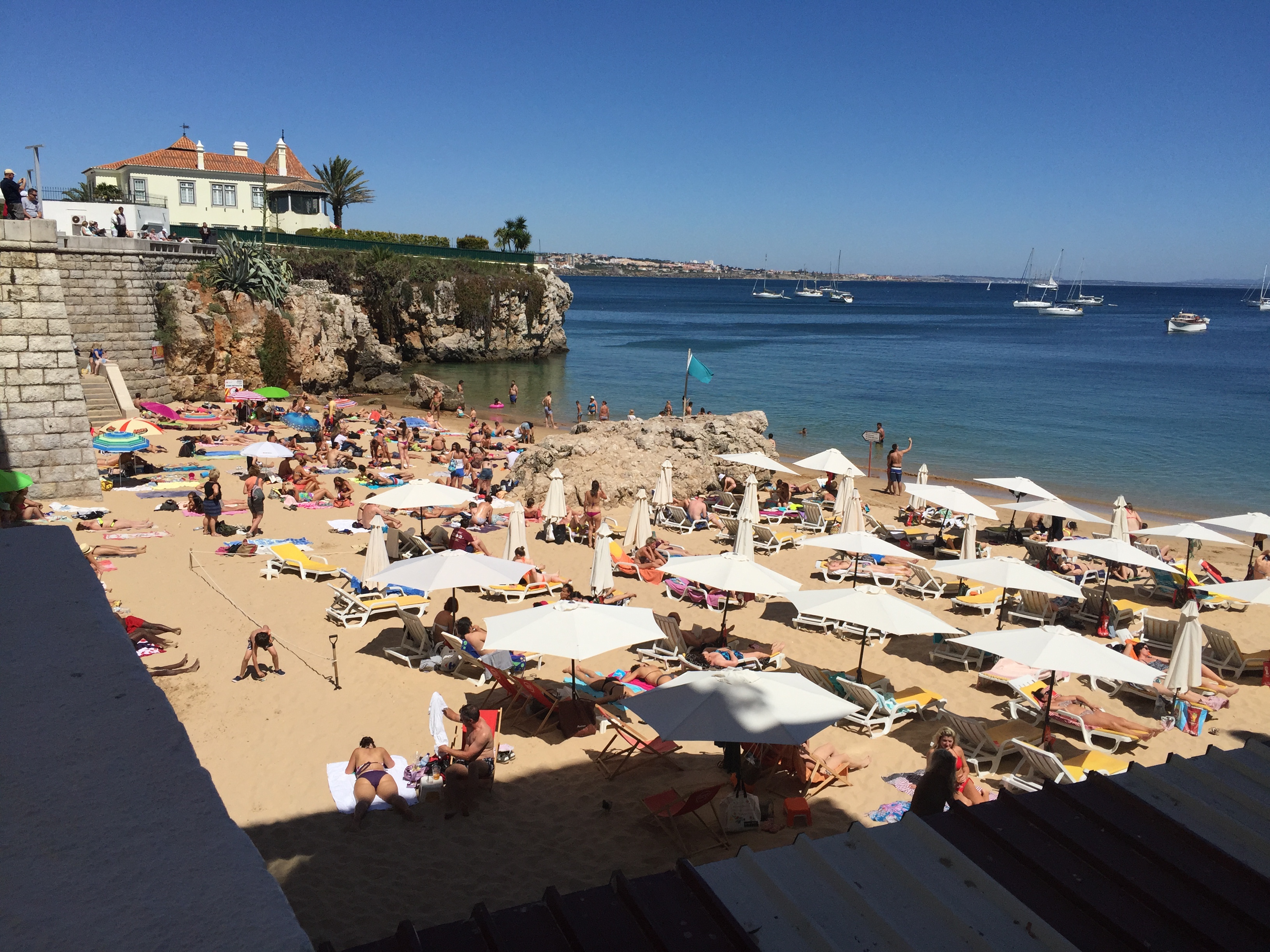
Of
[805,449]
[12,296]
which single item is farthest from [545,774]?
[805,449]

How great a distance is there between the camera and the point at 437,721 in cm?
798

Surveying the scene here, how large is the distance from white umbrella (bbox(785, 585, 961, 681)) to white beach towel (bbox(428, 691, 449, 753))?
3954 mm

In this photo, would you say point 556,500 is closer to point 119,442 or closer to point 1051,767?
point 119,442

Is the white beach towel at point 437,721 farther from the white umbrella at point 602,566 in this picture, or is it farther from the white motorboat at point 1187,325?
the white motorboat at point 1187,325

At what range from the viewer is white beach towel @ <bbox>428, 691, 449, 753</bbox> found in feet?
26.0

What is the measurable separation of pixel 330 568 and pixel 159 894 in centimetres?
1144

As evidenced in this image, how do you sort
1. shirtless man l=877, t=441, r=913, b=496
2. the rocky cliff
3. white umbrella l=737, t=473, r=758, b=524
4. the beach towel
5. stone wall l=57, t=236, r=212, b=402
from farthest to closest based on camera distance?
1. stone wall l=57, t=236, r=212, b=402
2. shirtless man l=877, t=441, r=913, b=496
3. the rocky cliff
4. white umbrella l=737, t=473, r=758, b=524
5. the beach towel

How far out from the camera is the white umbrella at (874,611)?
29.3 ft

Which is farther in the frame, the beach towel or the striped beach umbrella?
the striped beach umbrella

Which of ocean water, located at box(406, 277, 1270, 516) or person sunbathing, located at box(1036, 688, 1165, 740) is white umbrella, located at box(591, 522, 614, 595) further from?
ocean water, located at box(406, 277, 1270, 516)

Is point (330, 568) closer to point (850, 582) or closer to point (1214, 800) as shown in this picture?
point (850, 582)

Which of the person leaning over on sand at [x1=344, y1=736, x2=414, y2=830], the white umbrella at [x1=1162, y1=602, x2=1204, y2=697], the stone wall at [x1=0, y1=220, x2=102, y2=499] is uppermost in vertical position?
the stone wall at [x1=0, y1=220, x2=102, y2=499]

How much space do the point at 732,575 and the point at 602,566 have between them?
205 centimetres

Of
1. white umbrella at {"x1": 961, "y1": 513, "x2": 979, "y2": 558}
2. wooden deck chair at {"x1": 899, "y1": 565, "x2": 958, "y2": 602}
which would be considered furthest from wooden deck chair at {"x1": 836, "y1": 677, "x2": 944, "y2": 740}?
white umbrella at {"x1": 961, "y1": 513, "x2": 979, "y2": 558}
